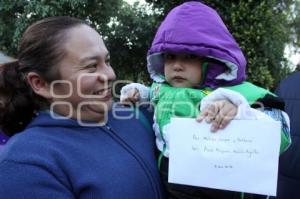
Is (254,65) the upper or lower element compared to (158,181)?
lower

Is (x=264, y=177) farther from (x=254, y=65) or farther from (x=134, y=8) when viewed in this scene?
(x=134, y=8)

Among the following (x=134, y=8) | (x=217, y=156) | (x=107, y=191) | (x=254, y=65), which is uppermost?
(x=217, y=156)

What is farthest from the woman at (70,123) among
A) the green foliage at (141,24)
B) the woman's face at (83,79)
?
the green foliage at (141,24)

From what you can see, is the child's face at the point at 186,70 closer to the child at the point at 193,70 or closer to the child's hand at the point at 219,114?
the child at the point at 193,70

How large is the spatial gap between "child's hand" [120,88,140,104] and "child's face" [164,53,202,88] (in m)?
0.26

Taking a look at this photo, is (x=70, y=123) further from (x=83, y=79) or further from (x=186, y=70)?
(x=186, y=70)

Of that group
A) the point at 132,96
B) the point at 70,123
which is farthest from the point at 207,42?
the point at 70,123

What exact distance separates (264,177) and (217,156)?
169 mm

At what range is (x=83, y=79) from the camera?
1.52 metres

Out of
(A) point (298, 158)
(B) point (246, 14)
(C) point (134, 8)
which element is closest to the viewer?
(A) point (298, 158)

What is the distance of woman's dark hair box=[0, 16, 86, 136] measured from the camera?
1530mm

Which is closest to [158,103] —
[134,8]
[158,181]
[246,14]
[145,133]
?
[145,133]

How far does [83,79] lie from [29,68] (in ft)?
0.74

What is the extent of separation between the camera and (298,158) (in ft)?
6.52
